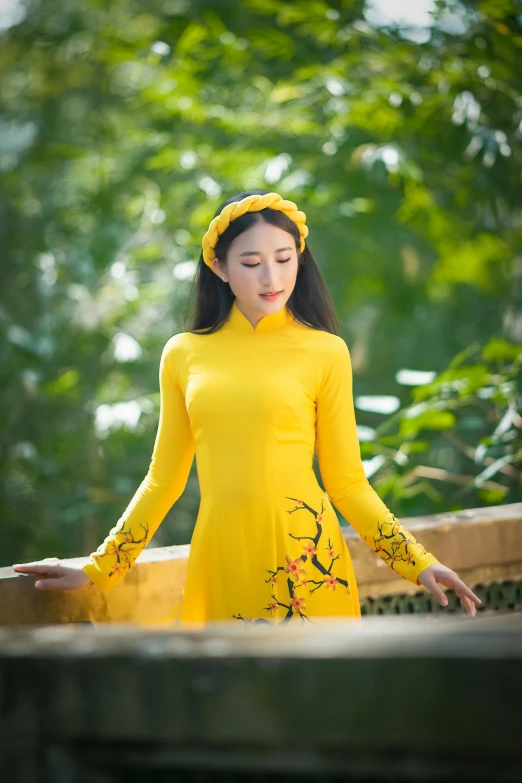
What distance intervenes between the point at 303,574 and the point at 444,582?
28cm

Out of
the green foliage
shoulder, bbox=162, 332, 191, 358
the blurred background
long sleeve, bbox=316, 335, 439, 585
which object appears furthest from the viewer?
the blurred background

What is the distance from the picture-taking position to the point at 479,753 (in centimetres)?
73

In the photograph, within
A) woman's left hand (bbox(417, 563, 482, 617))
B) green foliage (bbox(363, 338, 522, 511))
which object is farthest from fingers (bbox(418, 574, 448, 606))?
green foliage (bbox(363, 338, 522, 511))

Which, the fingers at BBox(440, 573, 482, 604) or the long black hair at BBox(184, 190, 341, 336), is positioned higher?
the long black hair at BBox(184, 190, 341, 336)

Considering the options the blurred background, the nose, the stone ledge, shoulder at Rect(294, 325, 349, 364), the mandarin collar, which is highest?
the blurred background

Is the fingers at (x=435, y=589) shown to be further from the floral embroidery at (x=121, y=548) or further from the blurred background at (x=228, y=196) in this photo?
the blurred background at (x=228, y=196)

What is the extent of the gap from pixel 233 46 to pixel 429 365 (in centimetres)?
227

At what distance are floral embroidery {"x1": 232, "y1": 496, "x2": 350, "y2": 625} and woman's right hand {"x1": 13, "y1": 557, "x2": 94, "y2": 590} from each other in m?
0.34

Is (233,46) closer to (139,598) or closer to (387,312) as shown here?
(387,312)

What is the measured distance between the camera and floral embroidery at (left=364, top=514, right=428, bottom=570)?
188cm

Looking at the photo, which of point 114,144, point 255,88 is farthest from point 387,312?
point 114,144

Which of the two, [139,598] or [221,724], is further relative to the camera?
[139,598]

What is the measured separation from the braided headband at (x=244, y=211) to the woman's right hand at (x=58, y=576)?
29.2 inches

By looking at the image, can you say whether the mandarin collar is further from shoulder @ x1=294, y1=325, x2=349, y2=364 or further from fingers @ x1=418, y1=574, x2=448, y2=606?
fingers @ x1=418, y1=574, x2=448, y2=606
